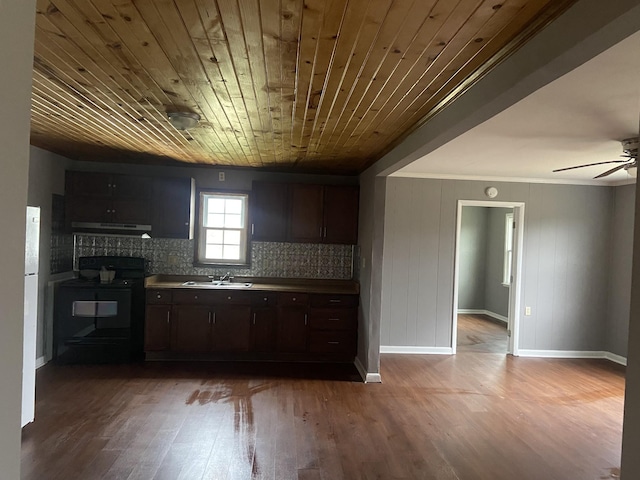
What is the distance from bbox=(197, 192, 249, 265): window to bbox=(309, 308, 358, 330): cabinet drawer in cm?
120

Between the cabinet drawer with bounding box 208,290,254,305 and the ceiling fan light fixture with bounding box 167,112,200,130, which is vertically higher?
the ceiling fan light fixture with bounding box 167,112,200,130

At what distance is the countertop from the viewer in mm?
4788

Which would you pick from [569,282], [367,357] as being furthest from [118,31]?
[569,282]

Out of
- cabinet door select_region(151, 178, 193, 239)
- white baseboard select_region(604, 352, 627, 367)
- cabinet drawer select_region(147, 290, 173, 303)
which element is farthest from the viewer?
white baseboard select_region(604, 352, 627, 367)

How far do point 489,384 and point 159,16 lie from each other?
4323 mm

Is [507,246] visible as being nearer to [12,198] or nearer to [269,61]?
[269,61]

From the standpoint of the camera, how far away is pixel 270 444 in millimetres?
2924

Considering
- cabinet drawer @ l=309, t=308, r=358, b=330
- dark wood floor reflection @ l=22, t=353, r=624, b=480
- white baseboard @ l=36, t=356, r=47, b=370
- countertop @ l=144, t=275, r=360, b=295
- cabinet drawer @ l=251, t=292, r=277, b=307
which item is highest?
countertop @ l=144, t=275, r=360, b=295

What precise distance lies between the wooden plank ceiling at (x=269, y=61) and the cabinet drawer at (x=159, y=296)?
1903mm

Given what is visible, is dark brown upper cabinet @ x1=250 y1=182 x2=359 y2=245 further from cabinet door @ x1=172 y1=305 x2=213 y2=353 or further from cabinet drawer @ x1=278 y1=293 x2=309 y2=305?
cabinet door @ x1=172 y1=305 x2=213 y2=353

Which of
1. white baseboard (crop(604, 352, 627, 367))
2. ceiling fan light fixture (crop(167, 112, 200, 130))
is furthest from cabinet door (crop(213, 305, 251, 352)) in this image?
white baseboard (crop(604, 352, 627, 367))

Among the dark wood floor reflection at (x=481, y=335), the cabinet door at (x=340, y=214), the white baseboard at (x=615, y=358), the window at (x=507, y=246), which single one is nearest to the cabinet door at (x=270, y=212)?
the cabinet door at (x=340, y=214)

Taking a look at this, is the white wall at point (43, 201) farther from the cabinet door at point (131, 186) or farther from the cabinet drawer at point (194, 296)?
the cabinet drawer at point (194, 296)

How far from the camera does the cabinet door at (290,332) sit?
15.7 ft
